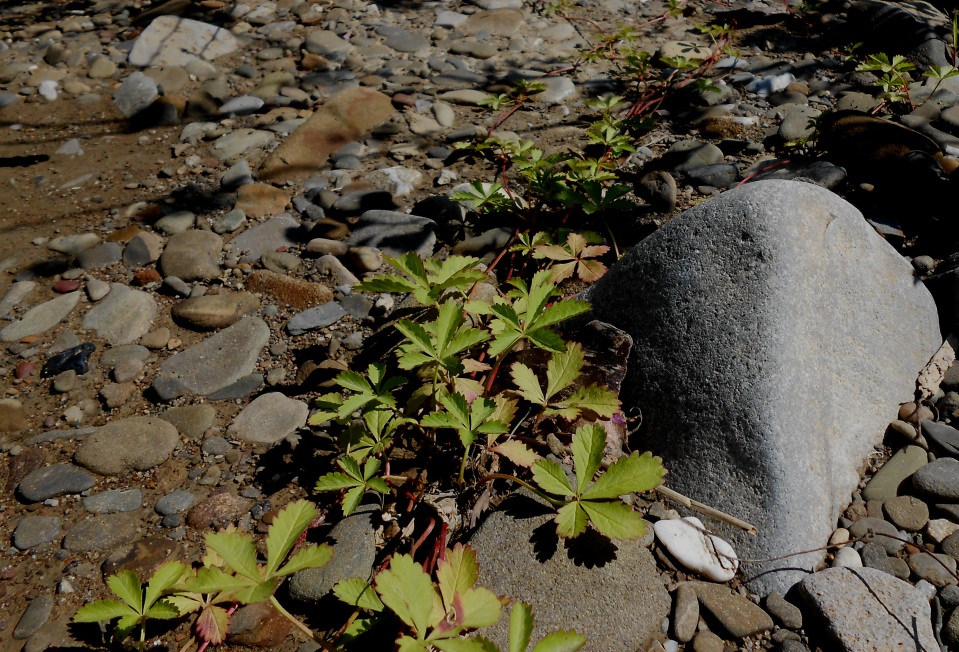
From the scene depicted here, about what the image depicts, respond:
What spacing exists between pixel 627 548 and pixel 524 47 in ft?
12.7

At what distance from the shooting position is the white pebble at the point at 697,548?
190 cm

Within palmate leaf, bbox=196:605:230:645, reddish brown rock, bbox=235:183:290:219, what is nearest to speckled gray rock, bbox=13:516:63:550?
palmate leaf, bbox=196:605:230:645

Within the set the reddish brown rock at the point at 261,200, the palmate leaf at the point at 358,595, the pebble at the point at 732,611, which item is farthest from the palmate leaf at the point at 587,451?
the reddish brown rock at the point at 261,200

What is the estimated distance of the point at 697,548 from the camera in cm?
194

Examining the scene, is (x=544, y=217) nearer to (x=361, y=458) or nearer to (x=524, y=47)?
(x=361, y=458)

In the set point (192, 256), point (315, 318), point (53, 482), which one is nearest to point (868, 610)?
point (315, 318)

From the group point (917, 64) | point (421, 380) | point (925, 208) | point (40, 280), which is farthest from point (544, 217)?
point (917, 64)

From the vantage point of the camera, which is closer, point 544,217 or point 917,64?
point 544,217

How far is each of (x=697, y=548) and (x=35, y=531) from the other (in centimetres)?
199

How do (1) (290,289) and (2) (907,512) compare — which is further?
(1) (290,289)

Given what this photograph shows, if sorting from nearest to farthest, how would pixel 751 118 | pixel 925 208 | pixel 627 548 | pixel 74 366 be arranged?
pixel 627 548
pixel 74 366
pixel 925 208
pixel 751 118

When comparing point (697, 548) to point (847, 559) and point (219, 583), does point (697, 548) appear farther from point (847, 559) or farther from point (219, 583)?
point (219, 583)

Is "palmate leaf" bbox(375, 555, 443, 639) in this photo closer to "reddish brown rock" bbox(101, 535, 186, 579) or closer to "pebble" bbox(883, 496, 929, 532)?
"reddish brown rock" bbox(101, 535, 186, 579)

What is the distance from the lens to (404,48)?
477cm
